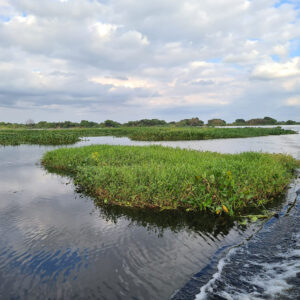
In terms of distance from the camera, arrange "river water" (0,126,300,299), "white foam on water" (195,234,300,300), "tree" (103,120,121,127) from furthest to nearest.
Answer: "tree" (103,120,121,127), "river water" (0,126,300,299), "white foam on water" (195,234,300,300)

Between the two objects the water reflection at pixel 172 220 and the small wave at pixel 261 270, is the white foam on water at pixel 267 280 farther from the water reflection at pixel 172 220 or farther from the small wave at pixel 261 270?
the water reflection at pixel 172 220

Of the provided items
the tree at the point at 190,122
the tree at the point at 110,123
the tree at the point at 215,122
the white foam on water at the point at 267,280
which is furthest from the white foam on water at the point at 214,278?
the tree at the point at 215,122

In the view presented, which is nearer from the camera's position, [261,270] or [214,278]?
[214,278]

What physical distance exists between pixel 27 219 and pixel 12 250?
209cm

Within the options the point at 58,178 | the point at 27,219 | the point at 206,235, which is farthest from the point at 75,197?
the point at 206,235

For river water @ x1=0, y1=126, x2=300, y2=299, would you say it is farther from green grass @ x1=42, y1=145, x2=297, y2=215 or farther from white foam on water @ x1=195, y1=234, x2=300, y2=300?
green grass @ x1=42, y1=145, x2=297, y2=215

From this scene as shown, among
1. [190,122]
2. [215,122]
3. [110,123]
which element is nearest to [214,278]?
[110,123]

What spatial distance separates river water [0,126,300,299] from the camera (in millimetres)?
4520

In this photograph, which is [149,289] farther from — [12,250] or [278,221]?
[278,221]

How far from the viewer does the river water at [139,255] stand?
14.8 ft

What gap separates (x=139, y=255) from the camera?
5.70 m

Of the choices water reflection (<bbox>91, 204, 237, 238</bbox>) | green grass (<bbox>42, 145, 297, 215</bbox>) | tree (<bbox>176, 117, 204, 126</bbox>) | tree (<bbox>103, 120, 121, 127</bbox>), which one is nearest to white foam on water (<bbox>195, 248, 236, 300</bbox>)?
water reflection (<bbox>91, 204, 237, 238</bbox>)

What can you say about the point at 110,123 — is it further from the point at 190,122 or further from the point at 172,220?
the point at 172,220

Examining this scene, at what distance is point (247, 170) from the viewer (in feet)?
34.6
